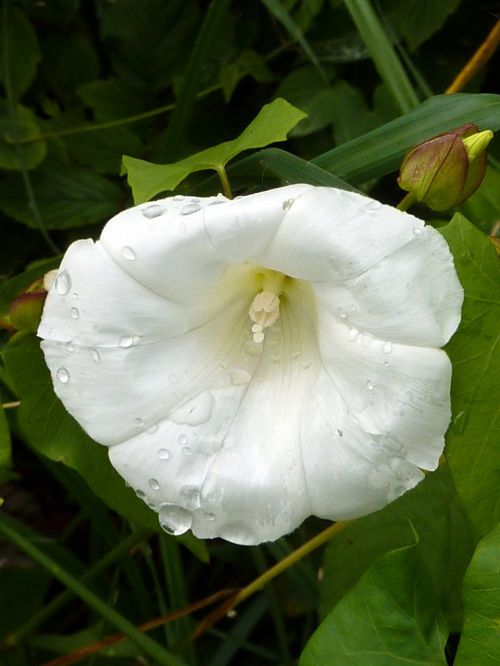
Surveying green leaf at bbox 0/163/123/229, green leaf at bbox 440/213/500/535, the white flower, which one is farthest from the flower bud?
green leaf at bbox 0/163/123/229

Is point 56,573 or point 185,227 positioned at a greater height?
point 185,227

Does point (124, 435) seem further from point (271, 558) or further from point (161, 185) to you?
point (271, 558)

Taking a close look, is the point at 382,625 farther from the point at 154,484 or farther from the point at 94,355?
the point at 94,355

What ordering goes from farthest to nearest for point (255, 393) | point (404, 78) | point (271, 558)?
point (271, 558)
point (404, 78)
point (255, 393)

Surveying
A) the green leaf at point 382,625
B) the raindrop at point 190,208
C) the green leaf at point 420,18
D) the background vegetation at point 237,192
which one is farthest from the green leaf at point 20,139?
the green leaf at point 382,625

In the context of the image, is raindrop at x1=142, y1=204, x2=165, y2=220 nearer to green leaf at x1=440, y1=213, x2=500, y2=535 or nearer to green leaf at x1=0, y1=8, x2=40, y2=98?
green leaf at x1=440, y1=213, x2=500, y2=535

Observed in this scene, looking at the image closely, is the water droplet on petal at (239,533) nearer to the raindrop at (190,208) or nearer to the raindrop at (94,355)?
the raindrop at (94,355)

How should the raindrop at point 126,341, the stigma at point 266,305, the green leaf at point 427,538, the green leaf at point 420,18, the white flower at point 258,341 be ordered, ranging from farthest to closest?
1. the green leaf at point 420,18
2. the green leaf at point 427,538
3. the stigma at point 266,305
4. the raindrop at point 126,341
5. the white flower at point 258,341

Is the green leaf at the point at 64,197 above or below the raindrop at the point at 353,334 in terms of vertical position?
below

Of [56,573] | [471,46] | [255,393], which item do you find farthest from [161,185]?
[471,46]
